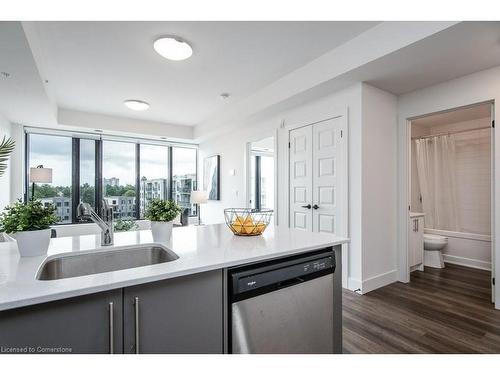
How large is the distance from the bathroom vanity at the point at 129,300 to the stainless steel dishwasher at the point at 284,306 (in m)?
0.03

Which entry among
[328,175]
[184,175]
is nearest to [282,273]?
[328,175]

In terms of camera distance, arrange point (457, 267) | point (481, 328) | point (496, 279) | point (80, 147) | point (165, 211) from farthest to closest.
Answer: point (80, 147) < point (457, 267) < point (496, 279) < point (481, 328) < point (165, 211)

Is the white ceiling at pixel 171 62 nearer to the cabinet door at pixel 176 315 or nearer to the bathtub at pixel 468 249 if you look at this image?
the cabinet door at pixel 176 315

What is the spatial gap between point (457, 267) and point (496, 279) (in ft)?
5.03

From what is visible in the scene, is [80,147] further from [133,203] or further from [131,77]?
[131,77]

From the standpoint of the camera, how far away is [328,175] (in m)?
3.19

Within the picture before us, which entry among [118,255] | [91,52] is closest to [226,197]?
[91,52]

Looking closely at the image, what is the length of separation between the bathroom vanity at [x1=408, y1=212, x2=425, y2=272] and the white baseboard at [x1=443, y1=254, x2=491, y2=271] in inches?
29.3

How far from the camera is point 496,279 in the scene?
7.95ft

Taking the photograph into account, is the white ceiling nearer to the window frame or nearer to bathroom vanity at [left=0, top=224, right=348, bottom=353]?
the window frame

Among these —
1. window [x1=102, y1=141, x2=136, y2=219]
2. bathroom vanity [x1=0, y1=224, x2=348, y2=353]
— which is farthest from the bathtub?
window [x1=102, y1=141, x2=136, y2=219]

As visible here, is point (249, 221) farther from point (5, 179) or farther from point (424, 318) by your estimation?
point (5, 179)

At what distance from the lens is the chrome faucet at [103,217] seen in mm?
1368

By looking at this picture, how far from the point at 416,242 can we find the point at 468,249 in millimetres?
1057
